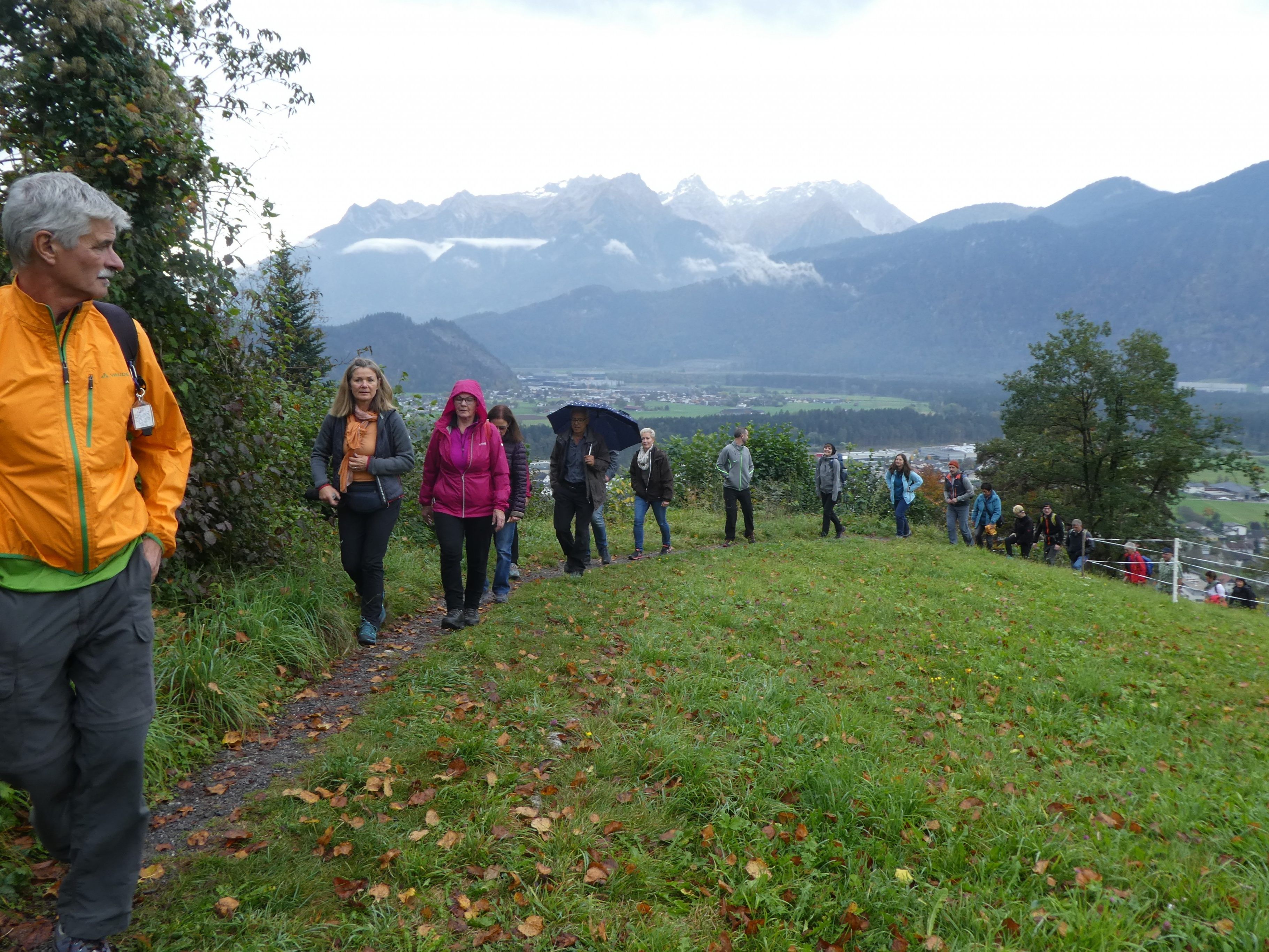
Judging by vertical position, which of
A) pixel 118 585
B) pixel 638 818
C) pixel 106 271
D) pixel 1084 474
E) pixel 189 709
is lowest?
pixel 1084 474

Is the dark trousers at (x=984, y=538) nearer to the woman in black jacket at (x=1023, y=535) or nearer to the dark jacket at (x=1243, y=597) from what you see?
the woman in black jacket at (x=1023, y=535)

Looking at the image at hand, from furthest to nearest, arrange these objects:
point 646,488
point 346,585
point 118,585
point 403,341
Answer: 1. point 403,341
2. point 646,488
3. point 346,585
4. point 118,585

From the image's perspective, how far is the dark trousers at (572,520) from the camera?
9.18 metres

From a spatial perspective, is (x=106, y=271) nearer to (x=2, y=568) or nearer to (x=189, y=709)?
(x=2, y=568)

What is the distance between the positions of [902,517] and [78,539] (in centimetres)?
1625

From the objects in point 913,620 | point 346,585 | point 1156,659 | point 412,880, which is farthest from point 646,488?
point 412,880

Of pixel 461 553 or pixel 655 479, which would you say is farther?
pixel 655 479

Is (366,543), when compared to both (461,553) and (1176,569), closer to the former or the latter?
(461,553)

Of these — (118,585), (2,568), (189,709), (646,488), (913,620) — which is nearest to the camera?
(2,568)

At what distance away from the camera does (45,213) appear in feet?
7.14

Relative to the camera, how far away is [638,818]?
354 cm

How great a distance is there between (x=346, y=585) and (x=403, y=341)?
3910 inches

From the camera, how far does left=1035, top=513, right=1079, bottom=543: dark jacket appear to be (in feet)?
53.8

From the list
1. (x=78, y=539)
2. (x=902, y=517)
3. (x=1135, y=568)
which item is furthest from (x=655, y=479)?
(x=1135, y=568)
